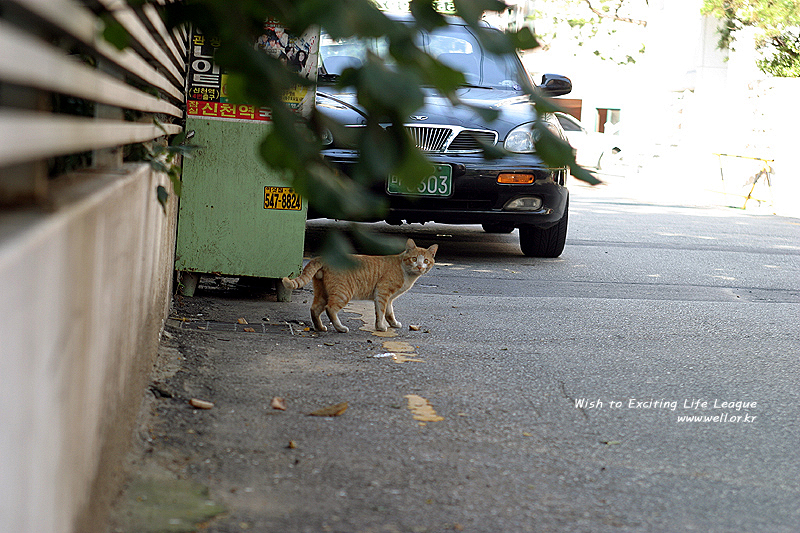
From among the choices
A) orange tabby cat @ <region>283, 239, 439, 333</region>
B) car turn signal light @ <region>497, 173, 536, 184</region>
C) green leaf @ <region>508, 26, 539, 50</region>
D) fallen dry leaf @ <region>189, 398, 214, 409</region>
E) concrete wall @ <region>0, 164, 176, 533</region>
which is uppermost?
green leaf @ <region>508, 26, 539, 50</region>

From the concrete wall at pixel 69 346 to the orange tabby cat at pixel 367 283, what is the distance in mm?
2060

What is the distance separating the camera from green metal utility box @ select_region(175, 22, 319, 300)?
15.7 feet

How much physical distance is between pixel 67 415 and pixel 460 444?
1627 mm

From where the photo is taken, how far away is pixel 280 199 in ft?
16.2

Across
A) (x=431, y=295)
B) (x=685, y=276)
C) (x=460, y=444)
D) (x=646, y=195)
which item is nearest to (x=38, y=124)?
(x=460, y=444)

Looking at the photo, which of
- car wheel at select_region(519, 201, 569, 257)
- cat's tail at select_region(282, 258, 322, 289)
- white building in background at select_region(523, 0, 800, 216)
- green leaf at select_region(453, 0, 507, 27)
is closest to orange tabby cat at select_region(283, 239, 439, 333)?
cat's tail at select_region(282, 258, 322, 289)

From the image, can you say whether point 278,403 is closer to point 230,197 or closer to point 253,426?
point 253,426

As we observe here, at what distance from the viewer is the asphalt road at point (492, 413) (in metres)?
2.47

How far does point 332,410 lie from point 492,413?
620mm

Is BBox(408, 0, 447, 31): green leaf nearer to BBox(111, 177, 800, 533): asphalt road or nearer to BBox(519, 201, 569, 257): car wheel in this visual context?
BBox(111, 177, 800, 533): asphalt road

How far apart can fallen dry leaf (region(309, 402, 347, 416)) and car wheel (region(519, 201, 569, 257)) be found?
4.72 meters

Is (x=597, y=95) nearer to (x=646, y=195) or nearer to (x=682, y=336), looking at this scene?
(x=646, y=195)

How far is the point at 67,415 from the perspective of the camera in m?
1.60

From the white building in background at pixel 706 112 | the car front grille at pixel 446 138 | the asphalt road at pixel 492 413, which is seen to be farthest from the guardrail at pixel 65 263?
the white building in background at pixel 706 112
